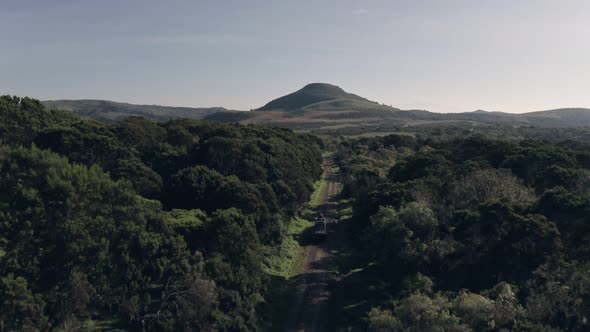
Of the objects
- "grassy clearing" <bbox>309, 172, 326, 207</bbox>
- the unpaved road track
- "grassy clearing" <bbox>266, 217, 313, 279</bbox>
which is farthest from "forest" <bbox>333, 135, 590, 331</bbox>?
"grassy clearing" <bbox>309, 172, 326, 207</bbox>

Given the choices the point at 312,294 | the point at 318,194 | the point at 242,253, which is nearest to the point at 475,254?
the point at 312,294

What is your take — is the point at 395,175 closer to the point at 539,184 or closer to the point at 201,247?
Answer: the point at 539,184

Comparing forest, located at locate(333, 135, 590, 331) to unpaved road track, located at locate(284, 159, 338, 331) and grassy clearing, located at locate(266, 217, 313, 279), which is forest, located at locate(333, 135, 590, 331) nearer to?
unpaved road track, located at locate(284, 159, 338, 331)

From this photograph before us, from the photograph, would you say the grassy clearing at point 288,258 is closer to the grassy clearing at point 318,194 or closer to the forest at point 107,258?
the forest at point 107,258

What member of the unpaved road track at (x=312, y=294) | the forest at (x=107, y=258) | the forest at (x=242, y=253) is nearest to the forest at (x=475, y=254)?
the forest at (x=242, y=253)

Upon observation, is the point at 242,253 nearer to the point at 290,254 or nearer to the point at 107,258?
the point at 107,258

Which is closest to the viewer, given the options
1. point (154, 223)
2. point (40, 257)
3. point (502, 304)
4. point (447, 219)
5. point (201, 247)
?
point (502, 304)

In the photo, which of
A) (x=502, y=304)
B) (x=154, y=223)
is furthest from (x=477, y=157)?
(x=154, y=223)
